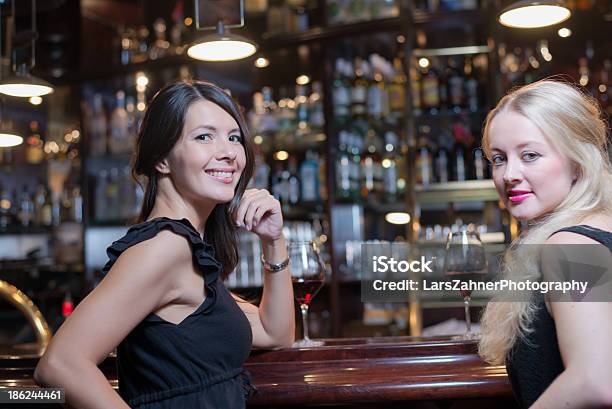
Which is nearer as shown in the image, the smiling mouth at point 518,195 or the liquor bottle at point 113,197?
the smiling mouth at point 518,195

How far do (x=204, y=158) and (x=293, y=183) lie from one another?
2427 millimetres

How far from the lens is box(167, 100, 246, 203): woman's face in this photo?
1.33 meters

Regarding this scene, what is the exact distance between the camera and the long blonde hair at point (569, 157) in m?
1.08

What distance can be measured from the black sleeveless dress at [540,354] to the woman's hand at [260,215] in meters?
0.55

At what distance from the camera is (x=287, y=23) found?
3.93 metres

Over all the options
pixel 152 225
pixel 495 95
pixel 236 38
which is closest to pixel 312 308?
pixel 495 95

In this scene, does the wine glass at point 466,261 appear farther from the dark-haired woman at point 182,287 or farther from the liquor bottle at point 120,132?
the liquor bottle at point 120,132

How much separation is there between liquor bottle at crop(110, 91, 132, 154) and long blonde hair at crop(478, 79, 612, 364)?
10.5 ft

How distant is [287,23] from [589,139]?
3.00 meters

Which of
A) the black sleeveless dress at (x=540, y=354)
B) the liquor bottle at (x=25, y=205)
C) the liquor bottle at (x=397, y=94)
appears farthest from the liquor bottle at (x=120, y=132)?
the black sleeveless dress at (x=540, y=354)

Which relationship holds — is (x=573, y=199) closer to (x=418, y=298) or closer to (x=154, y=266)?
(x=154, y=266)

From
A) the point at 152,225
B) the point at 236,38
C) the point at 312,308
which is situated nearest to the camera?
the point at 152,225

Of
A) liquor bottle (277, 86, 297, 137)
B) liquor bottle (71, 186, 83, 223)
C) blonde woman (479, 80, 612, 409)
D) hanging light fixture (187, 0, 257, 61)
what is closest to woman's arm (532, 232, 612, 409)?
blonde woman (479, 80, 612, 409)

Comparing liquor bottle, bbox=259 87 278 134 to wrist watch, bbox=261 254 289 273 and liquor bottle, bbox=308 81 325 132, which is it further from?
wrist watch, bbox=261 254 289 273
